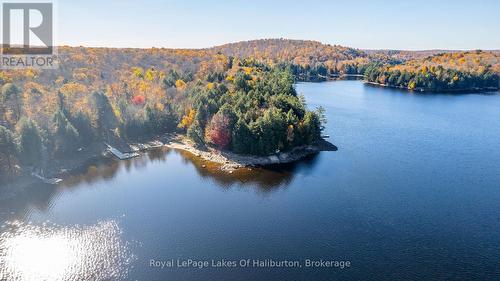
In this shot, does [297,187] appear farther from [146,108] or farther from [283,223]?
[146,108]

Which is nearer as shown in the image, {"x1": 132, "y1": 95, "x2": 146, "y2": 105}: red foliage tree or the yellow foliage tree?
the yellow foliage tree

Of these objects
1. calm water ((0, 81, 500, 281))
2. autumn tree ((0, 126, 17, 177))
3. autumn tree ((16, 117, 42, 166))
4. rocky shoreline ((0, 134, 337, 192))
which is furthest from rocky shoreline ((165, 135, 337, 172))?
autumn tree ((0, 126, 17, 177))

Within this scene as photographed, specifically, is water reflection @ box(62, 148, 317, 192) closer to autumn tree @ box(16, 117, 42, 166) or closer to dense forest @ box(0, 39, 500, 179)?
dense forest @ box(0, 39, 500, 179)

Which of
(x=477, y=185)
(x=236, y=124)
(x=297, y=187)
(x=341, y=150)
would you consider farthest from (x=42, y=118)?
(x=477, y=185)

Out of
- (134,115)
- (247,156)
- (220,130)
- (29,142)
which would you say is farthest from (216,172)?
(29,142)

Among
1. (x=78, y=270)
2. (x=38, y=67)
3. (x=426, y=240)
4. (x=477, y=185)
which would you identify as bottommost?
(x=78, y=270)

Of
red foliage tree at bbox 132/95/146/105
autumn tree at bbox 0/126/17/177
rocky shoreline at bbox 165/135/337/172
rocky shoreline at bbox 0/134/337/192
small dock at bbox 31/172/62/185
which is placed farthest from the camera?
red foliage tree at bbox 132/95/146/105
